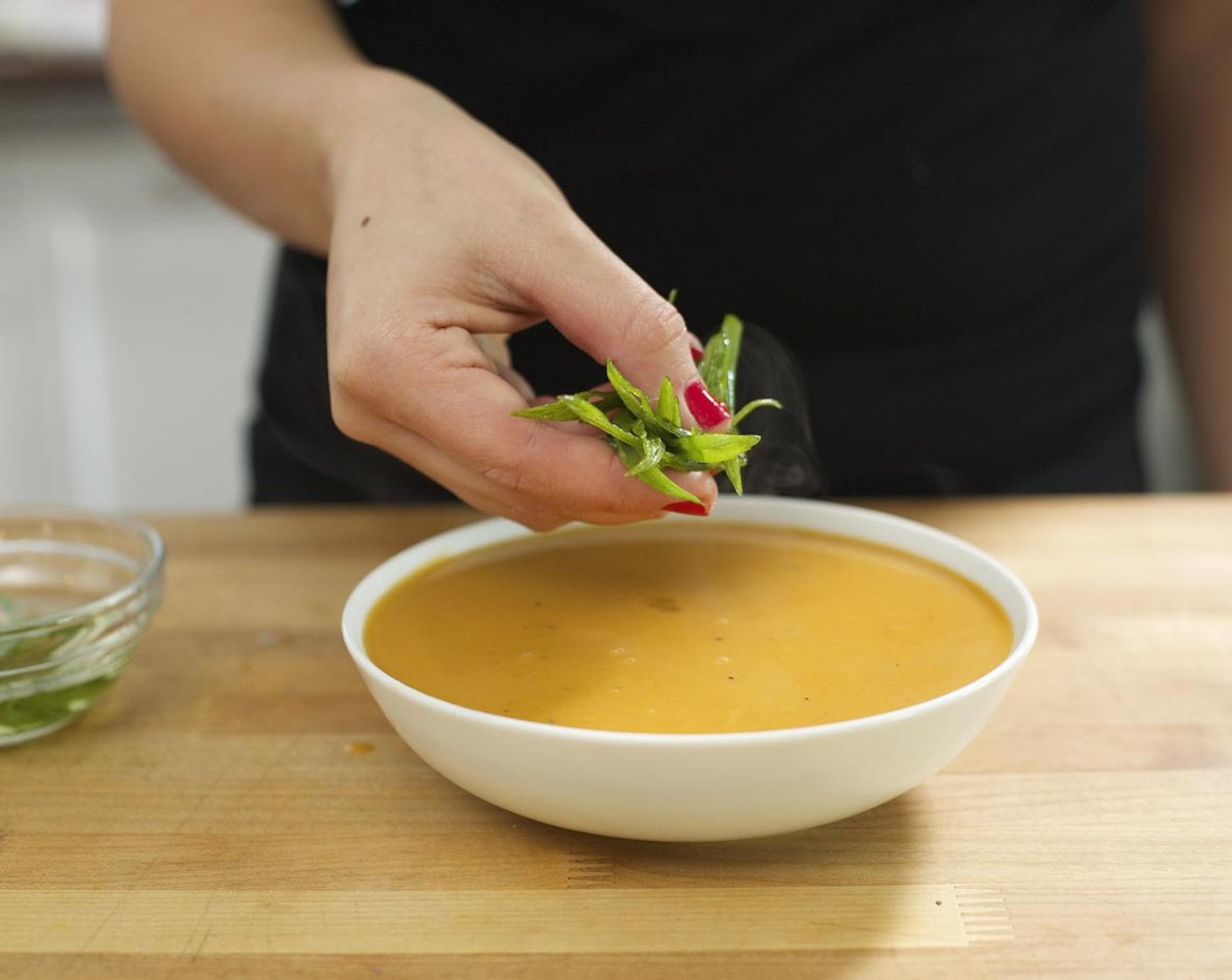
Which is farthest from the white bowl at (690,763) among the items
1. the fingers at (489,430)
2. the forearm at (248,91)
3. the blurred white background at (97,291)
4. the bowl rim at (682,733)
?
the blurred white background at (97,291)

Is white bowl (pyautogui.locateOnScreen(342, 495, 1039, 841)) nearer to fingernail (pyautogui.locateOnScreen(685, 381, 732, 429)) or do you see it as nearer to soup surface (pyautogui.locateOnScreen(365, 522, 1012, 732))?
soup surface (pyautogui.locateOnScreen(365, 522, 1012, 732))

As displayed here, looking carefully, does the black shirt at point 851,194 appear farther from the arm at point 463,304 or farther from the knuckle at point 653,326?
the knuckle at point 653,326

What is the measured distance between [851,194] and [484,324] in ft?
2.07

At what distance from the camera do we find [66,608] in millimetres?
1002

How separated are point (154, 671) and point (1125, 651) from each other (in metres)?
0.73

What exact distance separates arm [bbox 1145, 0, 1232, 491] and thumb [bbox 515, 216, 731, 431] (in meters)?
0.95

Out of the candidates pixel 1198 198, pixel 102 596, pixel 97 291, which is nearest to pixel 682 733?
pixel 102 596

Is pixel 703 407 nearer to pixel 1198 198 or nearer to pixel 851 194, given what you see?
pixel 851 194

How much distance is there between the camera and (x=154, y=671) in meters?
0.98

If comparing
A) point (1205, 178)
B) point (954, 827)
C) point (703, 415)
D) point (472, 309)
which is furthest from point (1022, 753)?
point (1205, 178)

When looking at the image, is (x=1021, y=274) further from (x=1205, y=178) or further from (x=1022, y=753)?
(x=1022, y=753)

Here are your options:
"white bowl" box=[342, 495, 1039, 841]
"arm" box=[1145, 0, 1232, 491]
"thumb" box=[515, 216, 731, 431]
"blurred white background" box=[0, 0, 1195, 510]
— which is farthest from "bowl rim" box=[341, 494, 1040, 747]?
"blurred white background" box=[0, 0, 1195, 510]

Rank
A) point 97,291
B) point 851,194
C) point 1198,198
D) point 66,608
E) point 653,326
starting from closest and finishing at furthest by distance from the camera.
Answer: point 653,326, point 66,608, point 851,194, point 1198,198, point 97,291

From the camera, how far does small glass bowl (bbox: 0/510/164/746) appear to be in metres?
0.84
